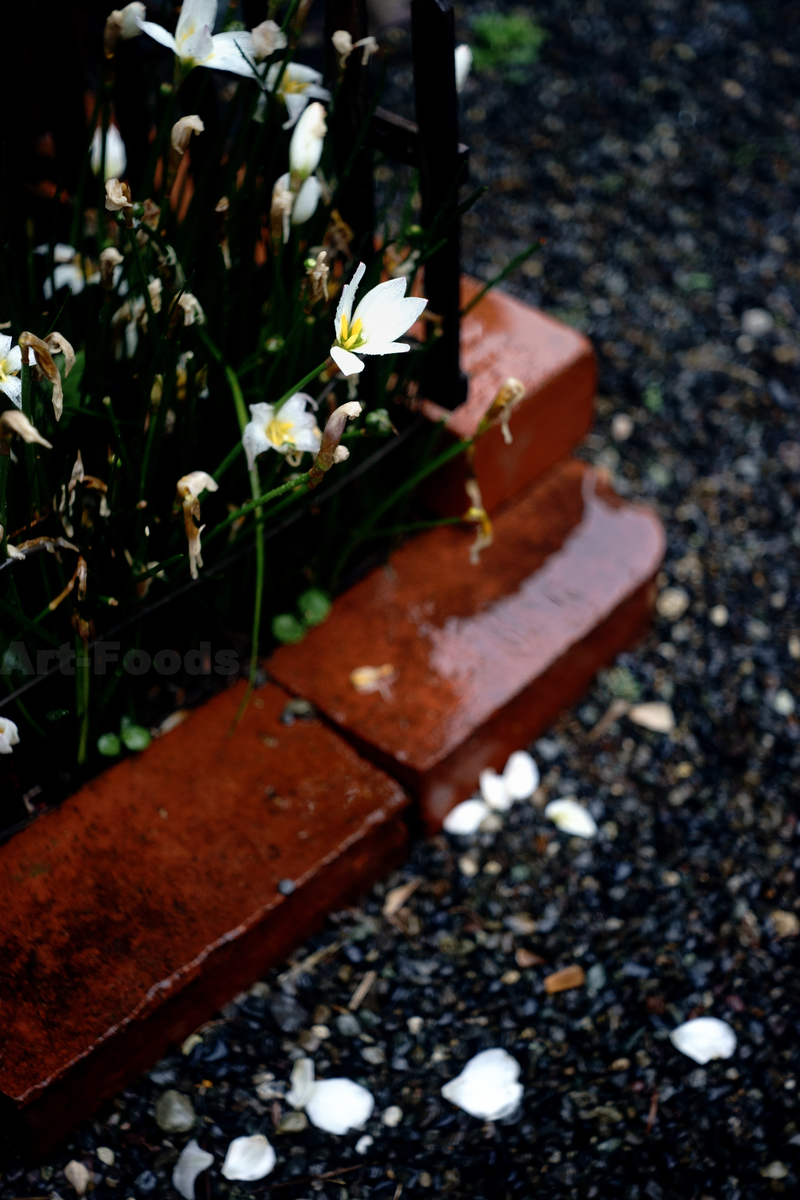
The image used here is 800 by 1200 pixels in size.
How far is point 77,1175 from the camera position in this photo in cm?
130

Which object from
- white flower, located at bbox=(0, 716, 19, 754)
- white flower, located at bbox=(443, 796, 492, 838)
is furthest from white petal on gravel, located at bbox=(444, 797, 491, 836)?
white flower, located at bbox=(0, 716, 19, 754)

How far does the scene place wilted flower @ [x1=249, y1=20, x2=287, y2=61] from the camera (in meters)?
1.20

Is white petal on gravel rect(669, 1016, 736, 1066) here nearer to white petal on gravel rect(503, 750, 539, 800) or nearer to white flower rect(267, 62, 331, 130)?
white petal on gravel rect(503, 750, 539, 800)

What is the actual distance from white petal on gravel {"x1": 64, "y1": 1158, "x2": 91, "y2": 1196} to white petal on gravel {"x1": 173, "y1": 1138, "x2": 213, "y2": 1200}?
11 centimetres

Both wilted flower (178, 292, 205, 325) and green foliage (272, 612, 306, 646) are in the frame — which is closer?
wilted flower (178, 292, 205, 325)

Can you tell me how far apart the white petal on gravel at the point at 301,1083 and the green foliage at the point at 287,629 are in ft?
1.96

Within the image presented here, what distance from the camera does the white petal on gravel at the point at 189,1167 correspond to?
1299mm

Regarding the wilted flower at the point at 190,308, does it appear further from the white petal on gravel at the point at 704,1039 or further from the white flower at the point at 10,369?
the white petal on gravel at the point at 704,1039

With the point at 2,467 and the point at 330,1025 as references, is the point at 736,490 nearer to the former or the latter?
the point at 330,1025

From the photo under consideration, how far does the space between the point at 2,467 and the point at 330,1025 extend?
874 mm

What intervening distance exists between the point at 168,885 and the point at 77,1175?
0.35m

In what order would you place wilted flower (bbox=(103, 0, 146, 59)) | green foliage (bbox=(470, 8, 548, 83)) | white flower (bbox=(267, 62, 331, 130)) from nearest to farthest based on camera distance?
wilted flower (bbox=(103, 0, 146, 59))
white flower (bbox=(267, 62, 331, 130))
green foliage (bbox=(470, 8, 548, 83))

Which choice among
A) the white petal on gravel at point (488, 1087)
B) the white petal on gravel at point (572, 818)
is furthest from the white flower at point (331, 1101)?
the white petal on gravel at point (572, 818)

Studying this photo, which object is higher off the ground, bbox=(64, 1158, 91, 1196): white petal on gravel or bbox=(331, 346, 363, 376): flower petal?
bbox=(331, 346, 363, 376): flower petal
